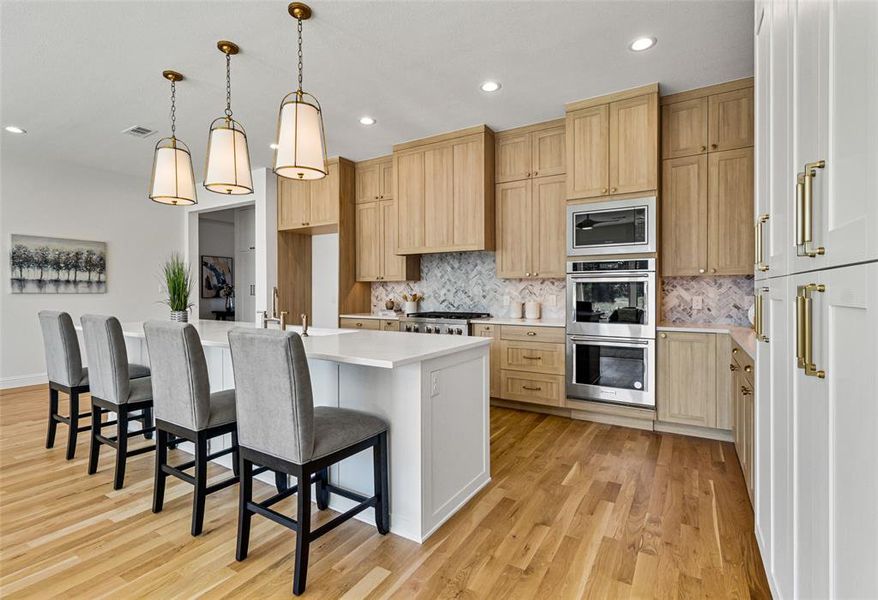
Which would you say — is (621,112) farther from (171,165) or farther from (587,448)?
(171,165)

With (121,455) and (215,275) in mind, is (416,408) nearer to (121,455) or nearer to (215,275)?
(121,455)

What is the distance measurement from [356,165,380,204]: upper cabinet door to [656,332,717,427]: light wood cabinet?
3.54 metres

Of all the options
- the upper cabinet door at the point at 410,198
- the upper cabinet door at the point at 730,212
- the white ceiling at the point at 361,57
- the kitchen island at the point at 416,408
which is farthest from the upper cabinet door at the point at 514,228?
the kitchen island at the point at 416,408

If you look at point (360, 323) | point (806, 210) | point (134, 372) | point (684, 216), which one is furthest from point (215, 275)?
point (806, 210)

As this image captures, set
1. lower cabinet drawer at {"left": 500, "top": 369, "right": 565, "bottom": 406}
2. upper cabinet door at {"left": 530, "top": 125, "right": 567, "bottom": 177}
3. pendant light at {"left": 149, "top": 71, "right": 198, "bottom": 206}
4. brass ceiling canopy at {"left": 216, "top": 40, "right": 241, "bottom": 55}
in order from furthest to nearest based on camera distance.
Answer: upper cabinet door at {"left": 530, "top": 125, "right": 567, "bottom": 177}
lower cabinet drawer at {"left": 500, "top": 369, "right": 565, "bottom": 406}
pendant light at {"left": 149, "top": 71, "right": 198, "bottom": 206}
brass ceiling canopy at {"left": 216, "top": 40, "right": 241, "bottom": 55}

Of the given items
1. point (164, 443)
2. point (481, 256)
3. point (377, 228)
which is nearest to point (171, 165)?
point (164, 443)

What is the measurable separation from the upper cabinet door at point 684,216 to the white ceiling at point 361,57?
61 centimetres

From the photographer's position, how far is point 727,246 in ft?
11.1

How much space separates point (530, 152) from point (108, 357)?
3.69 metres

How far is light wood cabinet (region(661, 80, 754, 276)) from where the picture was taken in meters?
3.31

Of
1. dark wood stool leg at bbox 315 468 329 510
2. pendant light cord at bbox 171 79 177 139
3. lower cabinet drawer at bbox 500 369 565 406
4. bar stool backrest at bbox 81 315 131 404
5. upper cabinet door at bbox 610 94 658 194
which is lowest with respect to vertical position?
dark wood stool leg at bbox 315 468 329 510

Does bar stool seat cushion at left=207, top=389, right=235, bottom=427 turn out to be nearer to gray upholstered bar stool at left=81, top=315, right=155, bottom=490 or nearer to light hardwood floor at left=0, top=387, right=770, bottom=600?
light hardwood floor at left=0, top=387, right=770, bottom=600

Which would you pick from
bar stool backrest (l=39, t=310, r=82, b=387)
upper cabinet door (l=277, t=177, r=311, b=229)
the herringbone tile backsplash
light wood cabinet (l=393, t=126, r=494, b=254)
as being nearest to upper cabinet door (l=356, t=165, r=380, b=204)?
light wood cabinet (l=393, t=126, r=494, b=254)
